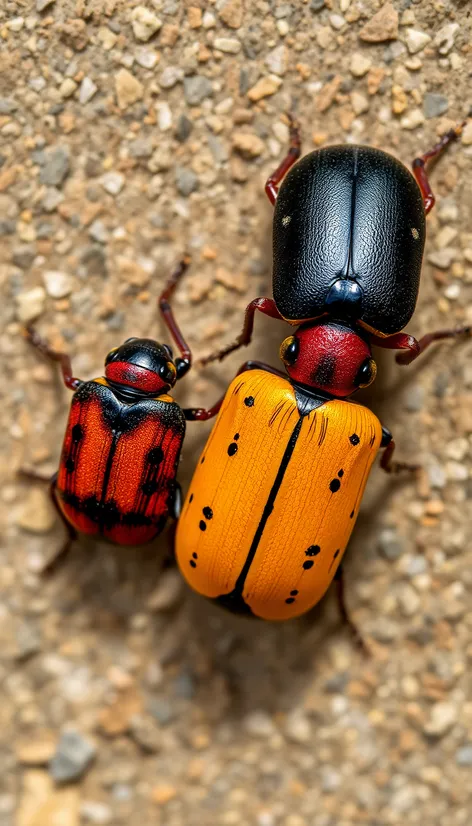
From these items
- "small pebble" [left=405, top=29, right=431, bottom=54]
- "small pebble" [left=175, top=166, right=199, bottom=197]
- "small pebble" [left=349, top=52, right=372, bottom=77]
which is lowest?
"small pebble" [left=175, top=166, right=199, bottom=197]

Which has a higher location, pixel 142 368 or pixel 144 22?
pixel 144 22

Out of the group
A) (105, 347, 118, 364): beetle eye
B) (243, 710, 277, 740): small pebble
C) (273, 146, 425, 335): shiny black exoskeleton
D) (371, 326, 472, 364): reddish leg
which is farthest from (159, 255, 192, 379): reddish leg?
(243, 710, 277, 740): small pebble

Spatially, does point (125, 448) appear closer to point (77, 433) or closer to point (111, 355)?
point (77, 433)

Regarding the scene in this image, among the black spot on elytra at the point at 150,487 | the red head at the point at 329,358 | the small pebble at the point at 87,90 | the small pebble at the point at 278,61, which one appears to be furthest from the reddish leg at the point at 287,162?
the black spot on elytra at the point at 150,487

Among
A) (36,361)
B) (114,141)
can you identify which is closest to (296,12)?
(114,141)

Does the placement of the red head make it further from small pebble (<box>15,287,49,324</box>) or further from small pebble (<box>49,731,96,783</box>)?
small pebble (<box>49,731,96,783</box>)

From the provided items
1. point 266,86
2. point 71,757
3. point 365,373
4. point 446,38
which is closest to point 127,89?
point 266,86
